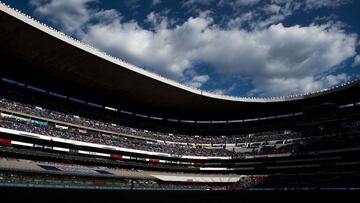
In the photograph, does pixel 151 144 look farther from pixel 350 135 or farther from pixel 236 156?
pixel 350 135

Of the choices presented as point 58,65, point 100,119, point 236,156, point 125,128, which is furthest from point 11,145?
point 236,156

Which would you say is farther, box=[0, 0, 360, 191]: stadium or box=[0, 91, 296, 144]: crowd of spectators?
box=[0, 91, 296, 144]: crowd of spectators

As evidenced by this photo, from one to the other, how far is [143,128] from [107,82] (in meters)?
17.4

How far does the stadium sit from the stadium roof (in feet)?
0.56

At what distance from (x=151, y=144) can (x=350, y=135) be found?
115 feet

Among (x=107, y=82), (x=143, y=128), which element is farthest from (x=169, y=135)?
(x=107, y=82)

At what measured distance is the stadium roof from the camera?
40031mm

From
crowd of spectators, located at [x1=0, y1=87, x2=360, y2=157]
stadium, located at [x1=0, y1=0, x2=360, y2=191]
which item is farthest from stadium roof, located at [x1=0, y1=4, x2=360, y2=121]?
crowd of spectators, located at [x1=0, y1=87, x2=360, y2=157]

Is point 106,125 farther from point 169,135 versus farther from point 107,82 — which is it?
point 169,135

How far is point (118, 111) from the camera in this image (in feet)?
215

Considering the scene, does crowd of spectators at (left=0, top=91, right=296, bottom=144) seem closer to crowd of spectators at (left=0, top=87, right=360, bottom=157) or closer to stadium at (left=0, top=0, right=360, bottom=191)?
crowd of spectators at (left=0, top=87, right=360, bottom=157)

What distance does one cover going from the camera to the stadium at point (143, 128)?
139 feet

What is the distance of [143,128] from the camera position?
68.1 m

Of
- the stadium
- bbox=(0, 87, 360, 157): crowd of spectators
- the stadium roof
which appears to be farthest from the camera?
bbox=(0, 87, 360, 157): crowd of spectators
